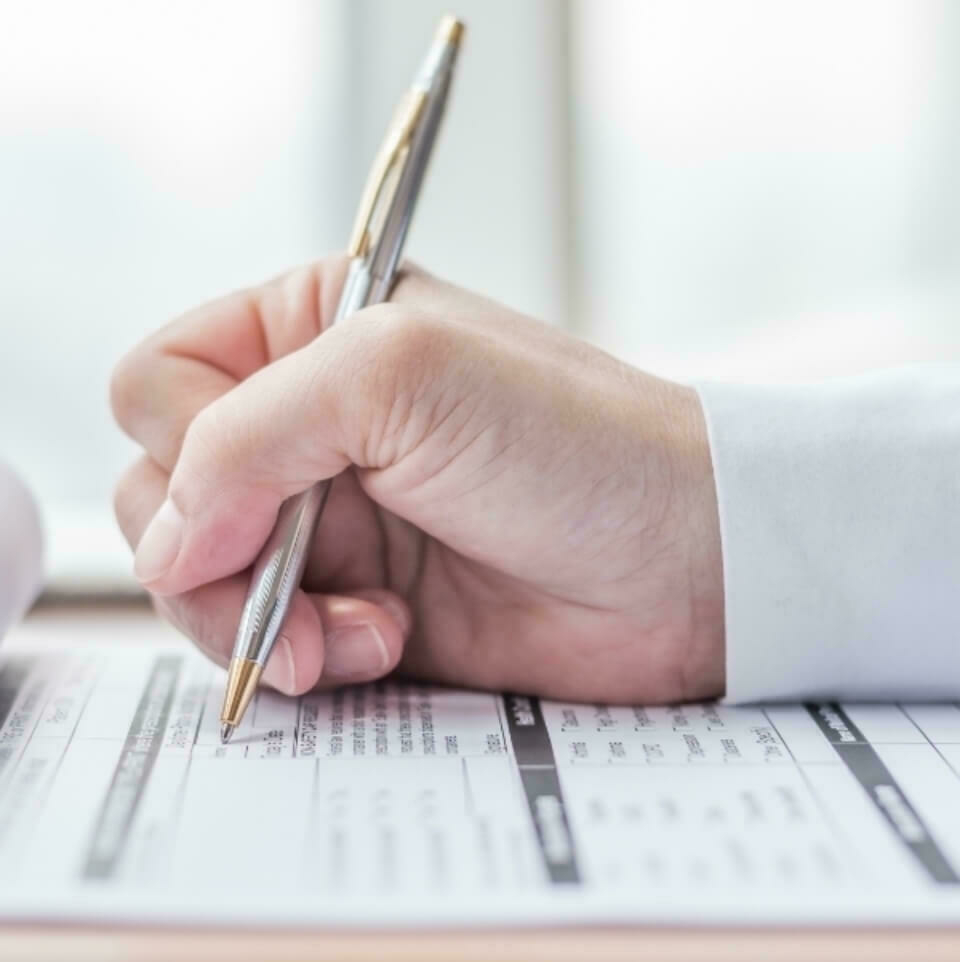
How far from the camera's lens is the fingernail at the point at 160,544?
0.47 metres

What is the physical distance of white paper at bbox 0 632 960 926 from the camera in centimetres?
30

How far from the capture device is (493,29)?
910 millimetres

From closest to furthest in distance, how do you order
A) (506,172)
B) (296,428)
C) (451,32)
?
(296,428) → (451,32) → (506,172)

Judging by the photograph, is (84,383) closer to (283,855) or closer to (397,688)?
(397,688)

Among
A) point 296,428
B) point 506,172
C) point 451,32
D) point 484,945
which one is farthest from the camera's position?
point 506,172

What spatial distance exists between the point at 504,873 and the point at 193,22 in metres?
0.79

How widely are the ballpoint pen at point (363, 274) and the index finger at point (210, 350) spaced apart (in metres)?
0.03

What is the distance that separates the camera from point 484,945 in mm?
284

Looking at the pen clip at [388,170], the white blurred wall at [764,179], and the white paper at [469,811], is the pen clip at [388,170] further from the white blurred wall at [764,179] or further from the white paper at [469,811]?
the white blurred wall at [764,179]

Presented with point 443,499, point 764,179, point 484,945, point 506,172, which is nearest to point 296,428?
point 443,499

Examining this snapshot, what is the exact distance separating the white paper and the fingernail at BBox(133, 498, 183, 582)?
0.05m

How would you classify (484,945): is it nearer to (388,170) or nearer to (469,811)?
(469,811)

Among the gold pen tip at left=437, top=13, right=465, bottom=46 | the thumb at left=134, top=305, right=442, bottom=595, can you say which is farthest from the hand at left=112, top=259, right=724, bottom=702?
the gold pen tip at left=437, top=13, right=465, bottom=46

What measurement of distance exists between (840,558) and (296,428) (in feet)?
0.69
